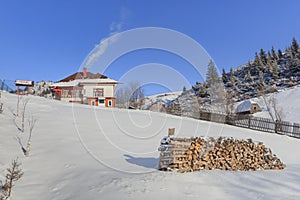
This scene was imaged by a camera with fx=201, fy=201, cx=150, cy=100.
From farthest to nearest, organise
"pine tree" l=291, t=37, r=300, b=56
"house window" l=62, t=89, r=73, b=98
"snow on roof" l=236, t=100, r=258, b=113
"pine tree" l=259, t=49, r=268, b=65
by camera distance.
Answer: "pine tree" l=259, t=49, r=268, b=65 → "pine tree" l=291, t=37, r=300, b=56 → "snow on roof" l=236, t=100, r=258, b=113 → "house window" l=62, t=89, r=73, b=98

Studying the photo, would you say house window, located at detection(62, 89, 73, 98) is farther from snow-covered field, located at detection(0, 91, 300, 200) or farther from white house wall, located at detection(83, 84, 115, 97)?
snow-covered field, located at detection(0, 91, 300, 200)

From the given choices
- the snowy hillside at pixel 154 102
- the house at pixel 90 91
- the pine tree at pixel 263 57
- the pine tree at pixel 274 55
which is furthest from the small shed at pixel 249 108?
the pine tree at pixel 274 55

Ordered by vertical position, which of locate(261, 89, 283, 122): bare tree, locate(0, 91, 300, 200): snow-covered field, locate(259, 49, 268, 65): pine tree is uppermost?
locate(259, 49, 268, 65): pine tree

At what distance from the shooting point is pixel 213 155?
5.36m

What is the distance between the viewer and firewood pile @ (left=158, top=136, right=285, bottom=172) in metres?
4.75

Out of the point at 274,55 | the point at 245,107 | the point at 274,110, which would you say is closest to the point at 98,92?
the point at 245,107

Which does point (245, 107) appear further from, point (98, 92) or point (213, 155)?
point (213, 155)

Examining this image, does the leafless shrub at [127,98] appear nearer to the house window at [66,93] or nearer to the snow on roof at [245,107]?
the house window at [66,93]

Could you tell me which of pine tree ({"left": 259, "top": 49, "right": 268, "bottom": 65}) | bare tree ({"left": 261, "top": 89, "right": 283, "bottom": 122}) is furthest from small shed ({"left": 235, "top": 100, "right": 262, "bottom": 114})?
pine tree ({"left": 259, "top": 49, "right": 268, "bottom": 65})

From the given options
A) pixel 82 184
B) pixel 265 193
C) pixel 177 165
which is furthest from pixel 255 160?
pixel 82 184

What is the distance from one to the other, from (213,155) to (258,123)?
1739cm

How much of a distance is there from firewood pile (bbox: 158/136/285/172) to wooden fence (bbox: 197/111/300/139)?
47.6 ft

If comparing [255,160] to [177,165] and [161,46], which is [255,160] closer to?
[177,165]

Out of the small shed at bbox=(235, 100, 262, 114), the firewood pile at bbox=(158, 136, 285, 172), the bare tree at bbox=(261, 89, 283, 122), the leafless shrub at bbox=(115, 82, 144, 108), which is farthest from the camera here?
the small shed at bbox=(235, 100, 262, 114)
